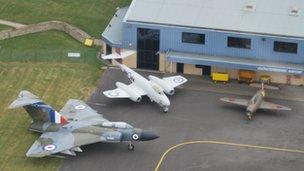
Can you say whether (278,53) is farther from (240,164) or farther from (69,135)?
(69,135)

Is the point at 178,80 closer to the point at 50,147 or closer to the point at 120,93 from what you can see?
the point at 120,93

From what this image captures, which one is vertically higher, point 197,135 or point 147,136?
point 147,136

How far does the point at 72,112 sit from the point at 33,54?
699 inches

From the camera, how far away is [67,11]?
94312mm

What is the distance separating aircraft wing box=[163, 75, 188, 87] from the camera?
74125 mm

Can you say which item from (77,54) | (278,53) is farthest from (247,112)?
(77,54)

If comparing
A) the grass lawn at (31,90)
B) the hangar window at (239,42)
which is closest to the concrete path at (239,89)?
the hangar window at (239,42)

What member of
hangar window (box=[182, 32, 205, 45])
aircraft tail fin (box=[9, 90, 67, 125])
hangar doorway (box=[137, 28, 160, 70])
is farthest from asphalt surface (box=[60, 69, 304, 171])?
hangar window (box=[182, 32, 205, 45])

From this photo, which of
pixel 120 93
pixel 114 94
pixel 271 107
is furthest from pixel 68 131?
pixel 271 107

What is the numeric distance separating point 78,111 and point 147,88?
28.5 feet

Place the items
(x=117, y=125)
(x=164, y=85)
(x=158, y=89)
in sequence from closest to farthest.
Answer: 1. (x=117, y=125)
2. (x=158, y=89)
3. (x=164, y=85)

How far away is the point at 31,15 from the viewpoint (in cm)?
9300

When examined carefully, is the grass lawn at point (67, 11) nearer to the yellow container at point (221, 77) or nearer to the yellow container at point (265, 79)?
the yellow container at point (221, 77)

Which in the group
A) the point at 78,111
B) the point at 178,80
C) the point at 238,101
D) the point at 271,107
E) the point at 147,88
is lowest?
the point at 271,107
